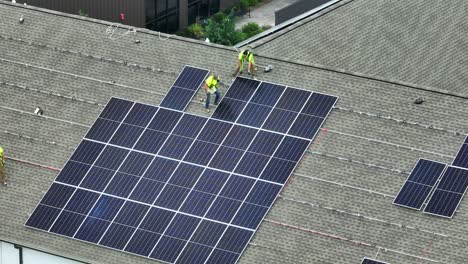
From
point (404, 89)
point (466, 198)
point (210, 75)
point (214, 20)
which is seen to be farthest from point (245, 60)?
point (214, 20)

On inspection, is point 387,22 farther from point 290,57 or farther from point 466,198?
point 466,198

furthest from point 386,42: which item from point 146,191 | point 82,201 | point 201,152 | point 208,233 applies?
point 82,201

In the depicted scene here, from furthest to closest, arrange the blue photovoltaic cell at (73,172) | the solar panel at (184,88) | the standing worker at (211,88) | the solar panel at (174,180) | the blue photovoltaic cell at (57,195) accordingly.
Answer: the solar panel at (184,88), the standing worker at (211,88), the blue photovoltaic cell at (73,172), the blue photovoltaic cell at (57,195), the solar panel at (174,180)

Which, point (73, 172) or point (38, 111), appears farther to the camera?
point (38, 111)

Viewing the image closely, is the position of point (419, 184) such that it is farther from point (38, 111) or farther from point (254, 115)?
point (38, 111)

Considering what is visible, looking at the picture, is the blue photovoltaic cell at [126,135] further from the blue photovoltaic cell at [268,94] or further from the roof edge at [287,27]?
the roof edge at [287,27]

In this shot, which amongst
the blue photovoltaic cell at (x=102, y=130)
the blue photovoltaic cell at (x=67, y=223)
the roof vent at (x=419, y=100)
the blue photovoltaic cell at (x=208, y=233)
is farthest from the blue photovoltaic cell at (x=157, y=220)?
the roof vent at (x=419, y=100)

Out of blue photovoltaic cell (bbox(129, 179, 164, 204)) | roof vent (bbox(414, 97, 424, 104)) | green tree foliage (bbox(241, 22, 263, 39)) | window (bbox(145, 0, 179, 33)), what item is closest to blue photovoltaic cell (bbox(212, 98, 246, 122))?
blue photovoltaic cell (bbox(129, 179, 164, 204))
